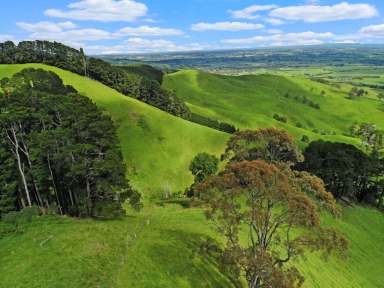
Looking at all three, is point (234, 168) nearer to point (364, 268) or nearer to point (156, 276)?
point (156, 276)

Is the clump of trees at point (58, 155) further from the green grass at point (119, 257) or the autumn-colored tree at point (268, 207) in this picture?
the autumn-colored tree at point (268, 207)

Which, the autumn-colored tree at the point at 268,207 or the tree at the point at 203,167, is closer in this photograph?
the autumn-colored tree at the point at 268,207

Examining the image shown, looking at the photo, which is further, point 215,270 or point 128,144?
point 128,144

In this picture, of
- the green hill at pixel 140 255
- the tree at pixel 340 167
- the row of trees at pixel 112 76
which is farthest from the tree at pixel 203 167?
the row of trees at pixel 112 76

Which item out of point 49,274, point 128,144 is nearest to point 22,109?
point 49,274

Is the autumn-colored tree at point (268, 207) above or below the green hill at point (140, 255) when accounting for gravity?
above

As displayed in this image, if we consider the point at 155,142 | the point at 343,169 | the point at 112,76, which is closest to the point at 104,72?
the point at 112,76

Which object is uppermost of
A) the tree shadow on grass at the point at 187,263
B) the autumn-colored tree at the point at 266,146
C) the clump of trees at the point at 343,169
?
the autumn-colored tree at the point at 266,146
